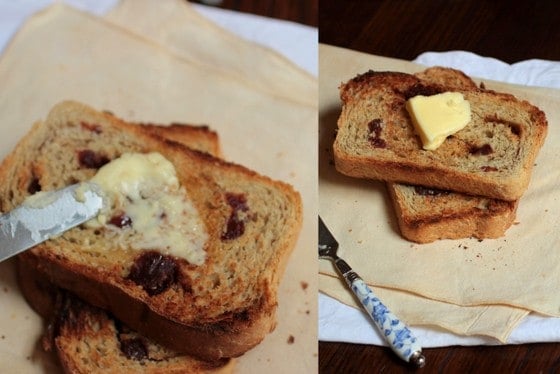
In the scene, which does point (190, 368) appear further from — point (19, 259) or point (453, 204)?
point (453, 204)

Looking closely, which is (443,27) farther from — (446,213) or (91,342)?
(91,342)

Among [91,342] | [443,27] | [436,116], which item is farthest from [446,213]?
[91,342]

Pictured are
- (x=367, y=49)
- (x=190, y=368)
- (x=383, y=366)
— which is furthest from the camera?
(x=367, y=49)

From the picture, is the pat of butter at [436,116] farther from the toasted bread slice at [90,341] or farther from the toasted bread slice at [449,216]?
the toasted bread slice at [90,341]

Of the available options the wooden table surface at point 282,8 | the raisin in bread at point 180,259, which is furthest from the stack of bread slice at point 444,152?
the wooden table surface at point 282,8

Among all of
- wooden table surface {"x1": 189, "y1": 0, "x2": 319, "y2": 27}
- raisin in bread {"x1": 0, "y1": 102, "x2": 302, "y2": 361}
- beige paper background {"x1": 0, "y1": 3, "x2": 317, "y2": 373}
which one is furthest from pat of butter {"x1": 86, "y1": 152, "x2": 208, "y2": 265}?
wooden table surface {"x1": 189, "y1": 0, "x2": 319, "y2": 27}

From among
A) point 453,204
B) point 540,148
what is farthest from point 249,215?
point 540,148
